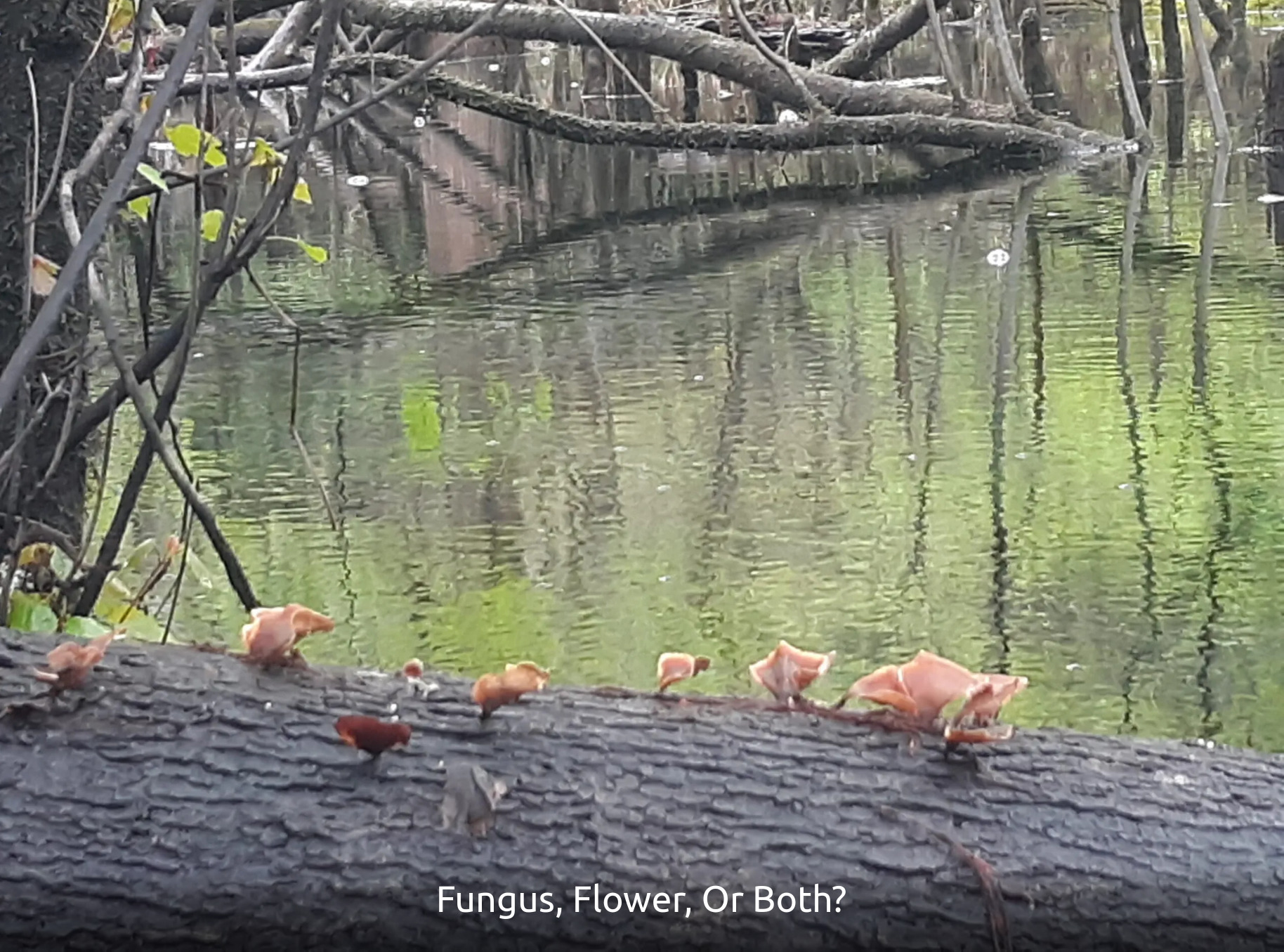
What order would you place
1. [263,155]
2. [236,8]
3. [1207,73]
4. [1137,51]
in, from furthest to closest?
[1137,51], [1207,73], [236,8], [263,155]

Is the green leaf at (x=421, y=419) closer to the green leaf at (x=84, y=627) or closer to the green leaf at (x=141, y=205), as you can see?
the green leaf at (x=141, y=205)

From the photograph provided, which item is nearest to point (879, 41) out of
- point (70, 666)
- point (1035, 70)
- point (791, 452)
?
point (1035, 70)

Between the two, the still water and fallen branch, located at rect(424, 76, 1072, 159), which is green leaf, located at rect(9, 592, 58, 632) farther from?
fallen branch, located at rect(424, 76, 1072, 159)

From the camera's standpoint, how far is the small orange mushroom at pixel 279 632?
1.89 metres

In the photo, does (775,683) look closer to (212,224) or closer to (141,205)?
(212,224)

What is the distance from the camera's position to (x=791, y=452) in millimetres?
4852

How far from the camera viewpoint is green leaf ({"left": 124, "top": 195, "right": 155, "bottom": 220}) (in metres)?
2.85

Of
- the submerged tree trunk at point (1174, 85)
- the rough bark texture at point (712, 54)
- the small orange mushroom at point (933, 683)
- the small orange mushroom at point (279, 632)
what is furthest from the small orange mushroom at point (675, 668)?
the submerged tree trunk at point (1174, 85)

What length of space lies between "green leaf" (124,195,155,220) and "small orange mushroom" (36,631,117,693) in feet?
3.85

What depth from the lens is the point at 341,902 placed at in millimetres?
1635

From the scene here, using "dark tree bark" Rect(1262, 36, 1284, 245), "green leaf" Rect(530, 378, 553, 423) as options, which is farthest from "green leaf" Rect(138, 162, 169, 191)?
"dark tree bark" Rect(1262, 36, 1284, 245)

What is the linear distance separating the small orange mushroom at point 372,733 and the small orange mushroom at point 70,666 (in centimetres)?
28

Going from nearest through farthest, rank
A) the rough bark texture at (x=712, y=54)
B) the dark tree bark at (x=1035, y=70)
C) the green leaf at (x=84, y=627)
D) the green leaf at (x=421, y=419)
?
the green leaf at (x=84, y=627) < the green leaf at (x=421, y=419) < the rough bark texture at (x=712, y=54) < the dark tree bark at (x=1035, y=70)

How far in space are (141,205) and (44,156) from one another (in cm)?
25
